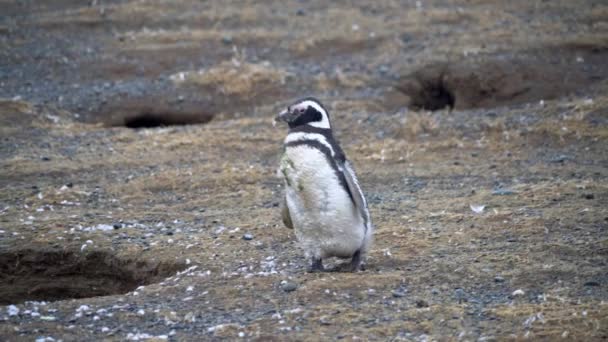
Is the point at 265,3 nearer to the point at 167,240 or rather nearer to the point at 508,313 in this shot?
the point at 167,240

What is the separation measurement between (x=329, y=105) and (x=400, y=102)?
2.98 feet

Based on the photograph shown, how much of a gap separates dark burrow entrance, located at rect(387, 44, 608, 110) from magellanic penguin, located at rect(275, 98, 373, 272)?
5.50 metres

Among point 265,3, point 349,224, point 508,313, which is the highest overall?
point 265,3

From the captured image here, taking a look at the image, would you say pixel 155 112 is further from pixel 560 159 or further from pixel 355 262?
pixel 355 262

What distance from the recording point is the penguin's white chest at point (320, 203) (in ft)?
20.9

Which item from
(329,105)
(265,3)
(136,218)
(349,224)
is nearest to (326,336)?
(349,224)

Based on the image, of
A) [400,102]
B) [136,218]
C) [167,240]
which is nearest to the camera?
[167,240]

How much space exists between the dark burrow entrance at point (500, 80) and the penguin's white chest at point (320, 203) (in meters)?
5.60

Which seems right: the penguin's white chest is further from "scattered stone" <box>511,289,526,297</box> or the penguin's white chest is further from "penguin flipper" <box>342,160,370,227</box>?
"scattered stone" <box>511,289,526,297</box>

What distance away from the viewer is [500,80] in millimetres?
12078

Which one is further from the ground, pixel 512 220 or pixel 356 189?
pixel 356 189

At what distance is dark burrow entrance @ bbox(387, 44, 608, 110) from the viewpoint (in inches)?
468

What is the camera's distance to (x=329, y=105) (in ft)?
38.4

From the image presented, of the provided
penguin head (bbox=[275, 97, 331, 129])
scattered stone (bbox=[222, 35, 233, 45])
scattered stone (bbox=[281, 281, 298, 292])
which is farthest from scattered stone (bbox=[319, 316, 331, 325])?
scattered stone (bbox=[222, 35, 233, 45])
